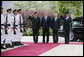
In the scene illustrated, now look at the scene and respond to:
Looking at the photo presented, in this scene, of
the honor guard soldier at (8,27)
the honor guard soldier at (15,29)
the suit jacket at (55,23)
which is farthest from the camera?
the suit jacket at (55,23)

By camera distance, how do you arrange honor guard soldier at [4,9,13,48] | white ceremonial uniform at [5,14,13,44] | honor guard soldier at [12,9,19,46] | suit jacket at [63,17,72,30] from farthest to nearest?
suit jacket at [63,17,72,30] → honor guard soldier at [12,9,19,46] → white ceremonial uniform at [5,14,13,44] → honor guard soldier at [4,9,13,48]

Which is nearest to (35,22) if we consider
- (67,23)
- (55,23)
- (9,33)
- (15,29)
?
(55,23)

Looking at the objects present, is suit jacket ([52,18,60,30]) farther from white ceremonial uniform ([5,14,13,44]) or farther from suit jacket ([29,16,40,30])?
white ceremonial uniform ([5,14,13,44])

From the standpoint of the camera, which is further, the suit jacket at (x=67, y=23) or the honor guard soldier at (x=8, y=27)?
the suit jacket at (x=67, y=23)

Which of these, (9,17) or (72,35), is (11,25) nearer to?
(9,17)

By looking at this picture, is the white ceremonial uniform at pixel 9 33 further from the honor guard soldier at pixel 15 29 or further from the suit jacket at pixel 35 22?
the suit jacket at pixel 35 22

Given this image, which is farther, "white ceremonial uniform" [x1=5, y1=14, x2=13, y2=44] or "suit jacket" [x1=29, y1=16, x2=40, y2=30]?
"suit jacket" [x1=29, y1=16, x2=40, y2=30]

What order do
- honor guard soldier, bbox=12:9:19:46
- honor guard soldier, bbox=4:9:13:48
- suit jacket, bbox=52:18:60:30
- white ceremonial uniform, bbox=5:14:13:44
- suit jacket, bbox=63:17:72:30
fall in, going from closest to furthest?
1. honor guard soldier, bbox=4:9:13:48
2. white ceremonial uniform, bbox=5:14:13:44
3. honor guard soldier, bbox=12:9:19:46
4. suit jacket, bbox=63:17:72:30
5. suit jacket, bbox=52:18:60:30

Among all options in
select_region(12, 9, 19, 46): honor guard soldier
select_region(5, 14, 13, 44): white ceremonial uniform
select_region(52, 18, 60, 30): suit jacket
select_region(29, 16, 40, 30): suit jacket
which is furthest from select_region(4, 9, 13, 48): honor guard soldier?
select_region(52, 18, 60, 30): suit jacket

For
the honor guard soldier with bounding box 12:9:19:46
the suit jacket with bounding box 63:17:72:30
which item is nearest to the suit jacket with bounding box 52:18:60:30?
the suit jacket with bounding box 63:17:72:30

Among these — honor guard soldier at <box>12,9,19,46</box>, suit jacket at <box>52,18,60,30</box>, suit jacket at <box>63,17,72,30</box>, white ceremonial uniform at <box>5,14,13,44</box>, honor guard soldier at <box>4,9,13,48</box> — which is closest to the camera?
honor guard soldier at <box>4,9,13,48</box>

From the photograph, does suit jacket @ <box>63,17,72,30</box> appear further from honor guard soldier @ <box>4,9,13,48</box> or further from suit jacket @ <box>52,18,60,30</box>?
honor guard soldier @ <box>4,9,13,48</box>

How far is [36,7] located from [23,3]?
2789 millimetres

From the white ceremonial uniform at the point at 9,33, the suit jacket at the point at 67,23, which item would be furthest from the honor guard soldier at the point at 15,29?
the suit jacket at the point at 67,23
